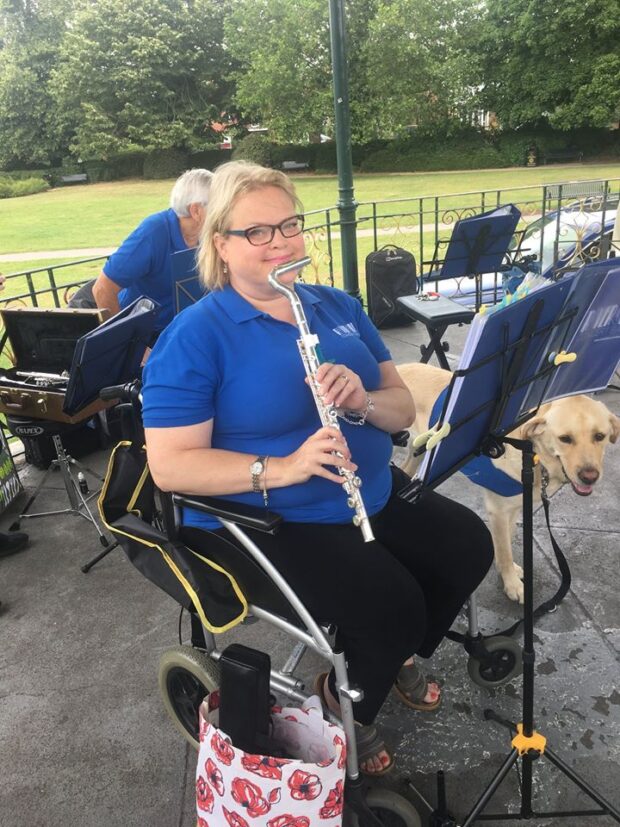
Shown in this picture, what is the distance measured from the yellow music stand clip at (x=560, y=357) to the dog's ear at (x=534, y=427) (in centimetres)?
70

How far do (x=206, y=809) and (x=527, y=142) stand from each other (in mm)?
38936

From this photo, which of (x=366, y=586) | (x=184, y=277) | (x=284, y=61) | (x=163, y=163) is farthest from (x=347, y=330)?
(x=163, y=163)

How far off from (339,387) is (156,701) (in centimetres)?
159

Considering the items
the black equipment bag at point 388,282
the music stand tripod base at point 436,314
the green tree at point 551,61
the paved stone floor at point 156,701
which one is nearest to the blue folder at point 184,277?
the paved stone floor at point 156,701

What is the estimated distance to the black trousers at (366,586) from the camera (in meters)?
1.68

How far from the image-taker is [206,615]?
165 cm

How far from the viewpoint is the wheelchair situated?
1647 mm

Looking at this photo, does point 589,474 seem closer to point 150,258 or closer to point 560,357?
point 560,357

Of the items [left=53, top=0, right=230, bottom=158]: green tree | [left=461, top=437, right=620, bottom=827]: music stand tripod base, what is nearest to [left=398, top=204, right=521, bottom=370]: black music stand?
[left=461, top=437, right=620, bottom=827]: music stand tripod base

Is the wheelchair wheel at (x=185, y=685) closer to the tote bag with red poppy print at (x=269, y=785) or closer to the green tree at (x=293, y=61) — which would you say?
the tote bag with red poppy print at (x=269, y=785)

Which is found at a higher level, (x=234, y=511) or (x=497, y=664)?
(x=234, y=511)

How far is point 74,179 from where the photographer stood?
4353 centimetres

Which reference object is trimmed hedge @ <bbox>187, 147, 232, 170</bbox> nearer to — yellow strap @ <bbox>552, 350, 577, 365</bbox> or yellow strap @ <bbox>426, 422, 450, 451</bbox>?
yellow strap @ <bbox>552, 350, 577, 365</bbox>

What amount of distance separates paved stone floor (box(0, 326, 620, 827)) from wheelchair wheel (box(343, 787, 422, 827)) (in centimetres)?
16
